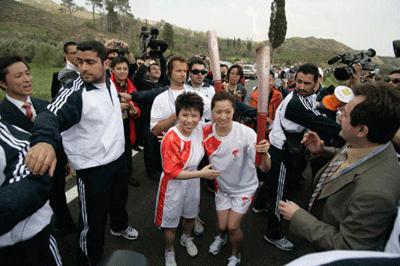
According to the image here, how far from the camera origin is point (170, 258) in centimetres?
258

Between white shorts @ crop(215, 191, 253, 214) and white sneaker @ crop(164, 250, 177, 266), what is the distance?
0.64 metres

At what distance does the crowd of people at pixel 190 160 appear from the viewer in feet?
4.26

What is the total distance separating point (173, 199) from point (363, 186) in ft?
5.15

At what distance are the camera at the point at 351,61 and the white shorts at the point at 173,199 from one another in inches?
84.0

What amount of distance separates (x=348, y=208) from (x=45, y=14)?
226 feet

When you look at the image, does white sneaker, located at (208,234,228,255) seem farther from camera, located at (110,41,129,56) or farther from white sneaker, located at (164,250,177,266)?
camera, located at (110,41,129,56)

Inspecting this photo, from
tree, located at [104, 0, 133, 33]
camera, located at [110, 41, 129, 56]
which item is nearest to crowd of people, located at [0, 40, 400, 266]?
camera, located at [110, 41, 129, 56]

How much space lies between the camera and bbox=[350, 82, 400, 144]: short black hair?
52.4 inches

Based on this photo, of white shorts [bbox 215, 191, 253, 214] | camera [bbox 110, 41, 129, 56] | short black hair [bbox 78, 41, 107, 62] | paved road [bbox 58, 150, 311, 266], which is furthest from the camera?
camera [bbox 110, 41, 129, 56]

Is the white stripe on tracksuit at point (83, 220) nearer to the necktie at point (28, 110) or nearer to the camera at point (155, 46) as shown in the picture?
the necktie at point (28, 110)

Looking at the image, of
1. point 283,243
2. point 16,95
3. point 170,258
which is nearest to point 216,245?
point 170,258

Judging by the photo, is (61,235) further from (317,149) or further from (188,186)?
(317,149)

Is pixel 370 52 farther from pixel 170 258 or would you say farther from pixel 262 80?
pixel 170 258

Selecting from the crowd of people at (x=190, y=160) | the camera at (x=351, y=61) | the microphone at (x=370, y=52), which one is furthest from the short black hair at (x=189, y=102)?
the microphone at (x=370, y=52)
